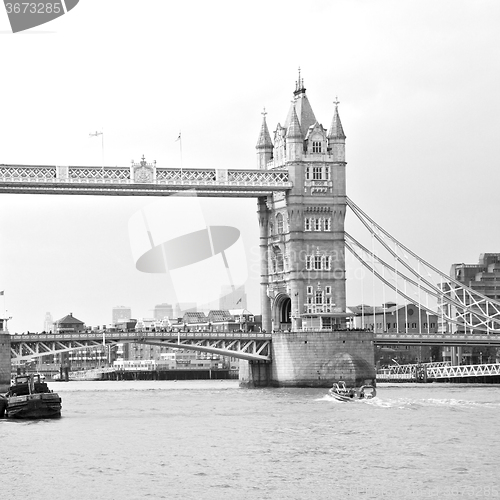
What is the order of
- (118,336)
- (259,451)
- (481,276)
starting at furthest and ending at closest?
(481,276) → (118,336) → (259,451)

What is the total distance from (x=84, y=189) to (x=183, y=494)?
210ft

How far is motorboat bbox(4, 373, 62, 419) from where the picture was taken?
82438 mm

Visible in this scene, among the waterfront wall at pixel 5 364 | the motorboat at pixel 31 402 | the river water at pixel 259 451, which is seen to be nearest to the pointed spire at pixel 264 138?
the waterfront wall at pixel 5 364

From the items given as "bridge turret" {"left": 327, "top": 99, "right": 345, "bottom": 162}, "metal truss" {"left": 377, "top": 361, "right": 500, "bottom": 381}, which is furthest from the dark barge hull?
"metal truss" {"left": 377, "top": 361, "right": 500, "bottom": 381}

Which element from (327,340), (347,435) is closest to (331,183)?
(327,340)

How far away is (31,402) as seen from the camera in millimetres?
82375

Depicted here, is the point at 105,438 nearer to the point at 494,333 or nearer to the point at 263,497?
the point at 263,497

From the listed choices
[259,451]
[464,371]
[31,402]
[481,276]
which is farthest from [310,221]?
[481,276]

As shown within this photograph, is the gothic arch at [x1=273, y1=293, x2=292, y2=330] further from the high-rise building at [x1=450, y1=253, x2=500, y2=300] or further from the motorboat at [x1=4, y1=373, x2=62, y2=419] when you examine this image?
the high-rise building at [x1=450, y1=253, x2=500, y2=300]

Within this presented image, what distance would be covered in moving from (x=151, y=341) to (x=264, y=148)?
2164cm

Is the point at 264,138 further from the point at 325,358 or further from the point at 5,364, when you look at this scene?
the point at 5,364

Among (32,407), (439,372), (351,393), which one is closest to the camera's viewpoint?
(32,407)

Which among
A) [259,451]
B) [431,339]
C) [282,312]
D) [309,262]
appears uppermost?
[309,262]

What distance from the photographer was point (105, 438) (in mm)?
69812
